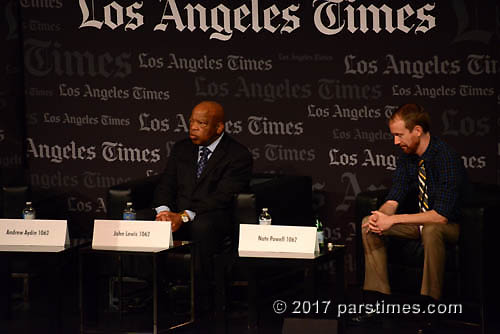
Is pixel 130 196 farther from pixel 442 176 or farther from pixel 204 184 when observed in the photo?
pixel 442 176

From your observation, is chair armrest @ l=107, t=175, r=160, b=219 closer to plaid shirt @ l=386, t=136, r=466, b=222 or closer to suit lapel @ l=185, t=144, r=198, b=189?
suit lapel @ l=185, t=144, r=198, b=189

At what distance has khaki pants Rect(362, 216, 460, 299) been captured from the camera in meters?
4.70

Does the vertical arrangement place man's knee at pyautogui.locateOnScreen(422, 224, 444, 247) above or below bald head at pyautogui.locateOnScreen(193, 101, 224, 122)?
below

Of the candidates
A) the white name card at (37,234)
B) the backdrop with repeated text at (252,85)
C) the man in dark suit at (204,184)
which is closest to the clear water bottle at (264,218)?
the man in dark suit at (204,184)

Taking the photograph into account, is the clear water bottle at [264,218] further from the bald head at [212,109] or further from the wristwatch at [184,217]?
the bald head at [212,109]

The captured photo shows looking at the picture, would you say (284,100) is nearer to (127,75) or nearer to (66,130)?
(127,75)

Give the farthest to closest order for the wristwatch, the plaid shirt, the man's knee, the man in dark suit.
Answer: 1. the wristwatch
2. the man in dark suit
3. the plaid shirt
4. the man's knee

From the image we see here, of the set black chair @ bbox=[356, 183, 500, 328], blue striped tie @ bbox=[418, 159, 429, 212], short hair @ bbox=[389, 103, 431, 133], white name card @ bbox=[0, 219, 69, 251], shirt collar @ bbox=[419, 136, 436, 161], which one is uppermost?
short hair @ bbox=[389, 103, 431, 133]

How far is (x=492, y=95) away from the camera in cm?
587

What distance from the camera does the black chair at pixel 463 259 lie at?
477cm

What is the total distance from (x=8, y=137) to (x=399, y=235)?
9.57ft

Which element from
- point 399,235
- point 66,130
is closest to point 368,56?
point 399,235

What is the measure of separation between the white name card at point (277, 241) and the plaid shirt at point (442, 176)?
853mm

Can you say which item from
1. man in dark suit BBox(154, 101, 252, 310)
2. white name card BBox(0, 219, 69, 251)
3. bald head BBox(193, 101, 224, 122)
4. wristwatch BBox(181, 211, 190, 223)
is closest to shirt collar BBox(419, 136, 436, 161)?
man in dark suit BBox(154, 101, 252, 310)
